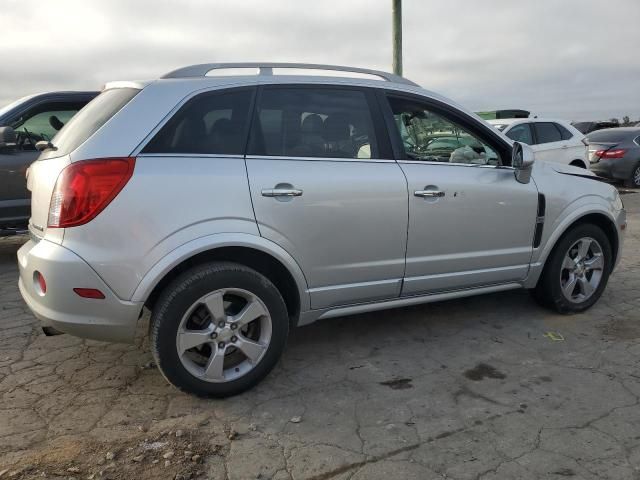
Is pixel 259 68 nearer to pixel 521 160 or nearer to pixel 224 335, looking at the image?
pixel 224 335

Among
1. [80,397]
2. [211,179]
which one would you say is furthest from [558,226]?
[80,397]

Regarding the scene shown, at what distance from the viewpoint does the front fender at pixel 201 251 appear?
9.39 feet

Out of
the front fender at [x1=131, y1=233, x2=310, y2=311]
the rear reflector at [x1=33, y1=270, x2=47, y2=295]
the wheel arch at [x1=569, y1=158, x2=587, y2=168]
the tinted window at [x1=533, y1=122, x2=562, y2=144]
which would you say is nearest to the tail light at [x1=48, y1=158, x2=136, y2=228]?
the rear reflector at [x1=33, y1=270, x2=47, y2=295]

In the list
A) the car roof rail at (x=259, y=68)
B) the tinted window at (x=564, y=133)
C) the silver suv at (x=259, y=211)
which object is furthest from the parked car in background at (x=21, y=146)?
the tinted window at (x=564, y=133)

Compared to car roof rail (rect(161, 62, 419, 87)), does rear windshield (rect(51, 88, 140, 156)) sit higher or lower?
lower

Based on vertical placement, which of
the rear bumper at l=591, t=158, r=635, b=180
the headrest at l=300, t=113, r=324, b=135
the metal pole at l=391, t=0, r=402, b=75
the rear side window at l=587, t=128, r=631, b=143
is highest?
the metal pole at l=391, t=0, r=402, b=75

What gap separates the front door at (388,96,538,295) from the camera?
3.65 meters

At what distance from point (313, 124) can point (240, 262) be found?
960 millimetres

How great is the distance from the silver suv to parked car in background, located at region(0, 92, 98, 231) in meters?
3.32

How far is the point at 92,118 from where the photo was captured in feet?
10.4

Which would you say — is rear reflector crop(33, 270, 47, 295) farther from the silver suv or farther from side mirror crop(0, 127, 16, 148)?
side mirror crop(0, 127, 16, 148)

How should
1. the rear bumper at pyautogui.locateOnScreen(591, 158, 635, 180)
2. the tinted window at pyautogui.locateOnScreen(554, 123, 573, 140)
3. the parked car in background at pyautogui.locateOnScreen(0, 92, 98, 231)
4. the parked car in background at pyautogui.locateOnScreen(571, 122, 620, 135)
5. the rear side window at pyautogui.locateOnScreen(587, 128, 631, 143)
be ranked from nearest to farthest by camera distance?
1. the parked car in background at pyautogui.locateOnScreen(0, 92, 98, 231)
2. the tinted window at pyautogui.locateOnScreen(554, 123, 573, 140)
3. the rear bumper at pyautogui.locateOnScreen(591, 158, 635, 180)
4. the rear side window at pyautogui.locateOnScreen(587, 128, 631, 143)
5. the parked car in background at pyautogui.locateOnScreen(571, 122, 620, 135)

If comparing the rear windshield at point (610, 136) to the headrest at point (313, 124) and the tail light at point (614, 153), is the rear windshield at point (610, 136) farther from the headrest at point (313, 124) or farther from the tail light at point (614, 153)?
the headrest at point (313, 124)

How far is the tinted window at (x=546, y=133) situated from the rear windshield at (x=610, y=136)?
3.96 metres
